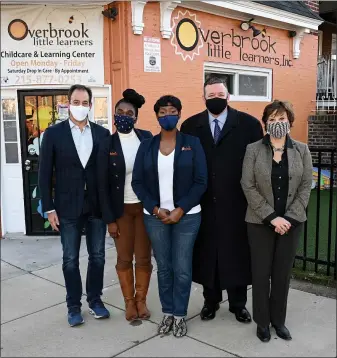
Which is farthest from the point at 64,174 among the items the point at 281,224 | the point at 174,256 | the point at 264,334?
the point at 264,334

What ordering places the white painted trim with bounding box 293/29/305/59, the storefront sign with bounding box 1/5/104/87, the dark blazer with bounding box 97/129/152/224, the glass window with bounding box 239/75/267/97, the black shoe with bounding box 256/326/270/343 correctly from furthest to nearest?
the white painted trim with bounding box 293/29/305/59 < the glass window with bounding box 239/75/267/97 < the storefront sign with bounding box 1/5/104/87 < the dark blazer with bounding box 97/129/152/224 < the black shoe with bounding box 256/326/270/343

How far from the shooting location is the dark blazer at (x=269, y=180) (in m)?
3.04

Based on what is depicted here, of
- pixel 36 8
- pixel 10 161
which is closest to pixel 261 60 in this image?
pixel 36 8

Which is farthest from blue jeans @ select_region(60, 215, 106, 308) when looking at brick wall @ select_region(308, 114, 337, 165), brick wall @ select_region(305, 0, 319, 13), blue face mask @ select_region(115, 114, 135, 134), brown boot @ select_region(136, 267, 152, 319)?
brick wall @ select_region(305, 0, 319, 13)

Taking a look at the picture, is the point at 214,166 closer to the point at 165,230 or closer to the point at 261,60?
the point at 165,230

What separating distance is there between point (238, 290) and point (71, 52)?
4093mm

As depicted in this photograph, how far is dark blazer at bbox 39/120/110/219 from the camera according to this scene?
3.45 metres

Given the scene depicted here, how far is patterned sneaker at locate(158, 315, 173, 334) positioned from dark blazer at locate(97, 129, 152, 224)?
92 cm

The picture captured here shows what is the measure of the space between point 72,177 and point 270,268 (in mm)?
1712

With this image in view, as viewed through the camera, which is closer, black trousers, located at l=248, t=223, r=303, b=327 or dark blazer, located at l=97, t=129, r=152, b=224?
black trousers, located at l=248, t=223, r=303, b=327

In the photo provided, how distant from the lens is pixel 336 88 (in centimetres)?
1027

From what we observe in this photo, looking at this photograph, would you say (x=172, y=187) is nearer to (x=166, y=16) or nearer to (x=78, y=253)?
(x=78, y=253)

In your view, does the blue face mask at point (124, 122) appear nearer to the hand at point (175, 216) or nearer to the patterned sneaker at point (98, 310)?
the hand at point (175, 216)

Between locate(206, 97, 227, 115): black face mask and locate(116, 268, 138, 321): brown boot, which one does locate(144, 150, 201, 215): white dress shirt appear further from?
locate(116, 268, 138, 321): brown boot
